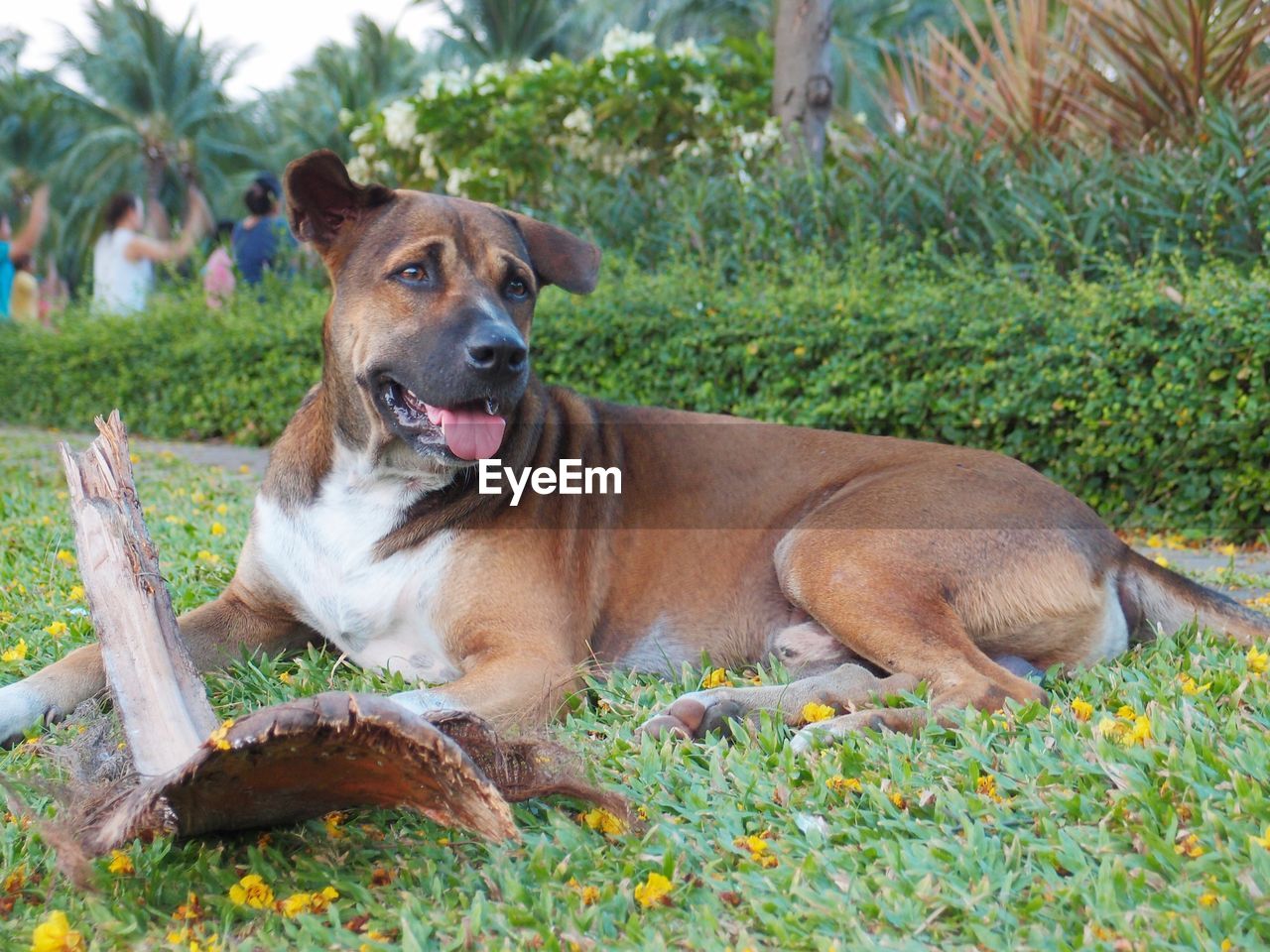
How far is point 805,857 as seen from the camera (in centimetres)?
246

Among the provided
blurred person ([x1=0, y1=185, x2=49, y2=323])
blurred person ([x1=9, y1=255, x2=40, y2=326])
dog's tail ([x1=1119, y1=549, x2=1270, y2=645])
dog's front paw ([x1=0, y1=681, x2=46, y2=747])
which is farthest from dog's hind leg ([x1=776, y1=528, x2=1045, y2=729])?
blurred person ([x1=9, y1=255, x2=40, y2=326])

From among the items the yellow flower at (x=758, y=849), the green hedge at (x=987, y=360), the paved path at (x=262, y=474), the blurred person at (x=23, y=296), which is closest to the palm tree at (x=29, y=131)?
the blurred person at (x=23, y=296)

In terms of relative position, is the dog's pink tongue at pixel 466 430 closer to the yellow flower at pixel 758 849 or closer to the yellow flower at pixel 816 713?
the yellow flower at pixel 816 713

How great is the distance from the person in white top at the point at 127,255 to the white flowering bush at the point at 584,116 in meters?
3.05

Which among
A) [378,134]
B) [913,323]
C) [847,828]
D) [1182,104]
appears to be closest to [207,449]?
[378,134]

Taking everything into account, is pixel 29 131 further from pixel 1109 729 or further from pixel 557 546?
pixel 1109 729

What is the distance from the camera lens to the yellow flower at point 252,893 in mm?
2305

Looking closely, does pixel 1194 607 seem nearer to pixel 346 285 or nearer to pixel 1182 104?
pixel 346 285

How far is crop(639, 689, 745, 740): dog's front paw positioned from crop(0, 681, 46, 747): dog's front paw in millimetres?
1683

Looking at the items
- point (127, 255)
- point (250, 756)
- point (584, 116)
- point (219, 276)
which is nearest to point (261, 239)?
point (219, 276)

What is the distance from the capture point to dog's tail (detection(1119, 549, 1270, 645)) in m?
3.81

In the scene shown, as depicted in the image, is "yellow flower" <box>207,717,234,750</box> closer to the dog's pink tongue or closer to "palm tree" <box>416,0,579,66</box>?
the dog's pink tongue

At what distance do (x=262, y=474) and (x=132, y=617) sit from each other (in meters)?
4.13

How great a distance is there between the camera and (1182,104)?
8742mm
